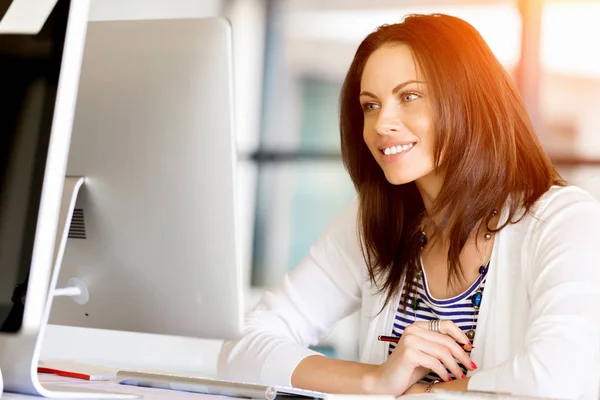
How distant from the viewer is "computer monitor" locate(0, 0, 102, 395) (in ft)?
2.46

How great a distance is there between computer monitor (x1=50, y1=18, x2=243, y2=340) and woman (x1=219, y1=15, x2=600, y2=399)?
40 cm

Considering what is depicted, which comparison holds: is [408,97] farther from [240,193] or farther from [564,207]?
[240,193]

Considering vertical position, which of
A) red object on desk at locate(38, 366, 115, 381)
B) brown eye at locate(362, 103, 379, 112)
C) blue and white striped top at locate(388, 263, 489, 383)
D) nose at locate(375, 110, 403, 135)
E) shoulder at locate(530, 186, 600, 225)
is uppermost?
brown eye at locate(362, 103, 379, 112)

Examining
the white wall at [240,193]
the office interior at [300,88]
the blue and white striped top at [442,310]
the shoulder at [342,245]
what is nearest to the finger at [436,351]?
the blue and white striped top at [442,310]

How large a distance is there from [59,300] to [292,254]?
10.8 ft

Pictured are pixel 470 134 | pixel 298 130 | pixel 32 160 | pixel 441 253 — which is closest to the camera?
pixel 32 160

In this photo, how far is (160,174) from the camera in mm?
926

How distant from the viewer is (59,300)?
1051 mm

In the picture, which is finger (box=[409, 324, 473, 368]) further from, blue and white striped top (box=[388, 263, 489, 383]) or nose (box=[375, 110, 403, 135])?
nose (box=[375, 110, 403, 135])

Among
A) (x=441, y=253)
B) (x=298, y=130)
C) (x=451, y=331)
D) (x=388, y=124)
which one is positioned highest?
(x=298, y=130)

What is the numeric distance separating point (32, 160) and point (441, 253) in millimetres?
1008

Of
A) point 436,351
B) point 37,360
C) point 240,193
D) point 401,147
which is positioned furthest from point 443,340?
point 240,193

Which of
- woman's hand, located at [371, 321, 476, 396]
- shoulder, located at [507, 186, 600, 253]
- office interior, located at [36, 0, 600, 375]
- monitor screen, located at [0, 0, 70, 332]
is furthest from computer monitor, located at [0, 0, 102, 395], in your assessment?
office interior, located at [36, 0, 600, 375]

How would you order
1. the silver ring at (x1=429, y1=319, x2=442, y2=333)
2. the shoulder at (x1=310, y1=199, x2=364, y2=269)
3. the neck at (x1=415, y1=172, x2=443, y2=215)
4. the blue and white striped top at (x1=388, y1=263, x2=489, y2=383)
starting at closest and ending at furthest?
1. the silver ring at (x1=429, y1=319, x2=442, y2=333)
2. the blue and white striped top at (x1=388, y1=263, x2=489, y2=383)
3. the neck at (x1=415, y1=172, x2=443, y2=215)
4. the shoulder at (x1=310, y1=199, x2=364, y2=269)
